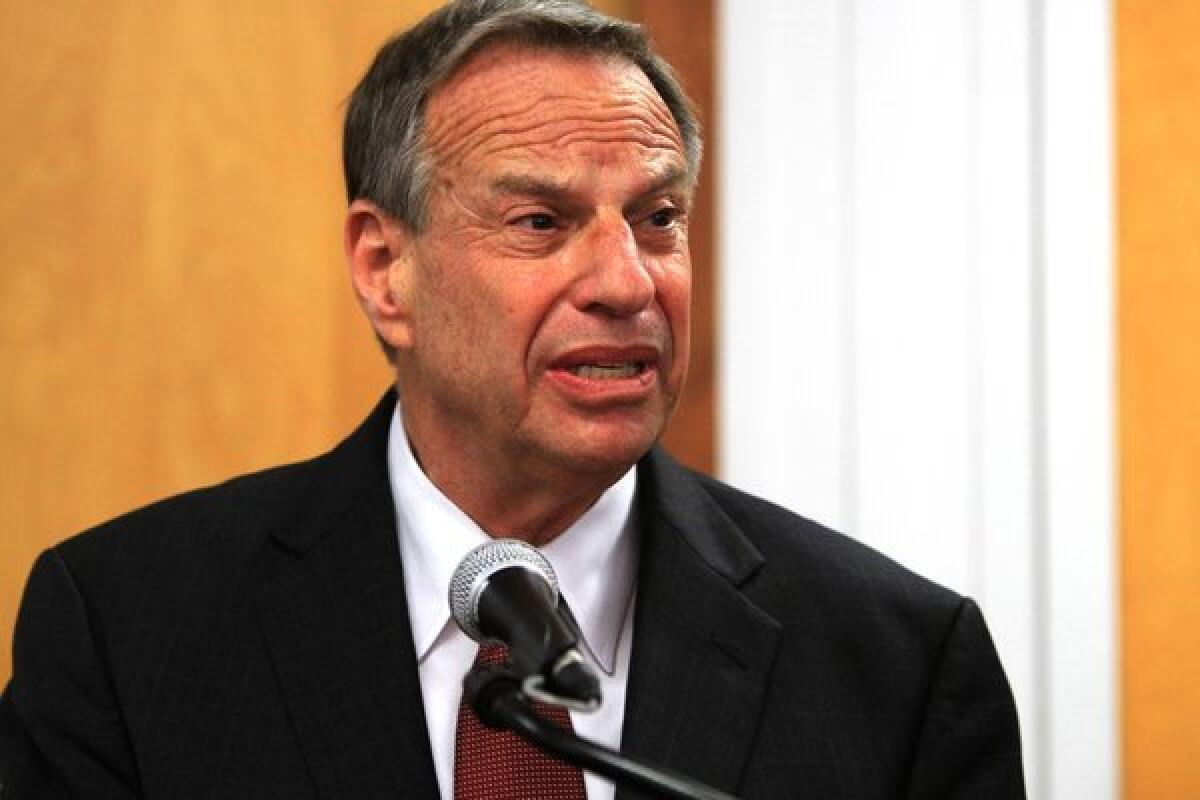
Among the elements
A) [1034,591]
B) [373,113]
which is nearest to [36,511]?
[373,113]

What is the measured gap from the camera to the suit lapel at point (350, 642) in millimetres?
1825

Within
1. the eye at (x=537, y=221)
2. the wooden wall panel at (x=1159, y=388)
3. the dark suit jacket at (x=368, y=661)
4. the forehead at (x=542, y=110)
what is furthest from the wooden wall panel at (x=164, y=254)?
the wooden wall panel at (x=1159, y=388)

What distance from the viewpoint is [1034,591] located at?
2715 millimetres

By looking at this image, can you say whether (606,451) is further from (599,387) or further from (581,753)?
(581,753)

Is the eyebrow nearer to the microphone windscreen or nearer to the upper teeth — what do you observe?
the upper teeth

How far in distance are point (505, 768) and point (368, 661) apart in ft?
0.57

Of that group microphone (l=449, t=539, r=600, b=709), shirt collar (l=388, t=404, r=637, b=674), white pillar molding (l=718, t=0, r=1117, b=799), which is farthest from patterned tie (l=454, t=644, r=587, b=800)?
white pillar molding (l=718, t=0, r=1117, b=799)

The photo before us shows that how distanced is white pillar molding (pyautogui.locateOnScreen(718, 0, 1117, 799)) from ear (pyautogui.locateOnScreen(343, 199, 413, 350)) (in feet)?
2.64

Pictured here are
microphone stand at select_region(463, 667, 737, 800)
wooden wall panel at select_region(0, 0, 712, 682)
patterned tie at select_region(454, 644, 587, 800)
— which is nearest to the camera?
microphone stand at select_region(463, 667, 737, 800)

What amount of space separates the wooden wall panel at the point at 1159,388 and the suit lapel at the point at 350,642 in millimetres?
A: 1192

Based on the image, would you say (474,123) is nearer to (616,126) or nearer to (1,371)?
(616,126)

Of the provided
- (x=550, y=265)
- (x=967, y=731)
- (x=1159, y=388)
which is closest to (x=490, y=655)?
(x=550, y=265)

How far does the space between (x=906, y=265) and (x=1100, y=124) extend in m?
0.33

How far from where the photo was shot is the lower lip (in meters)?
1.83
